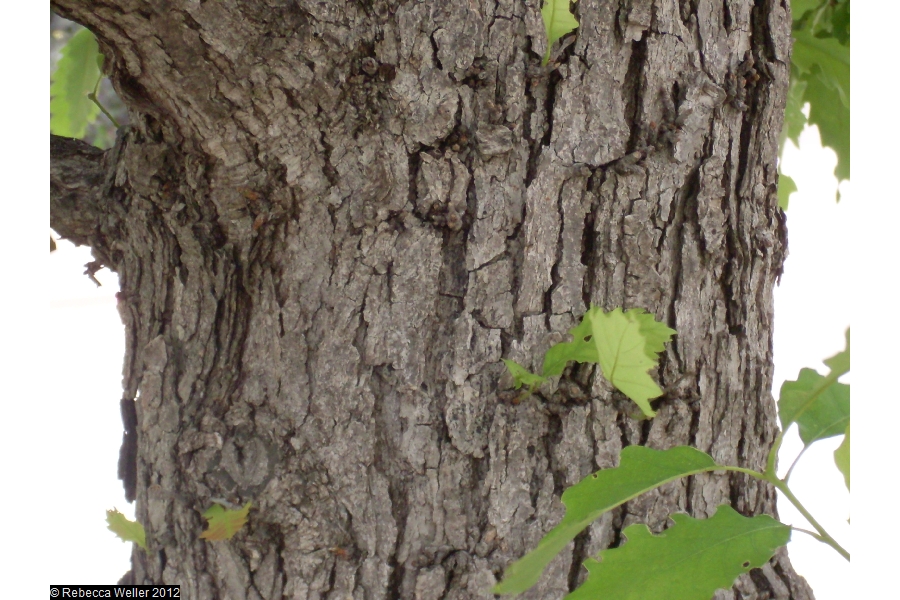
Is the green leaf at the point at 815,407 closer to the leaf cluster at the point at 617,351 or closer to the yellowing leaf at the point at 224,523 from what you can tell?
the leaf cluster at the point at 617,351

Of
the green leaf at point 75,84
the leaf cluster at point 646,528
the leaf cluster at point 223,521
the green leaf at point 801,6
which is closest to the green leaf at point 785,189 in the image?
the green leaf at point 801,6

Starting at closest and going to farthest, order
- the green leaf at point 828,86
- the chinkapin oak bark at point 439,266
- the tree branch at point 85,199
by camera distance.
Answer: the chinkapin oak bark at point 439,266 → the tree branch at point 85,199 → the green leaf at point 828,86

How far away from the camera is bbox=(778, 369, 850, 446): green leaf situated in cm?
53

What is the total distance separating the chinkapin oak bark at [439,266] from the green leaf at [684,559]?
10cm

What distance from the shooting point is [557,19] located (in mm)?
537

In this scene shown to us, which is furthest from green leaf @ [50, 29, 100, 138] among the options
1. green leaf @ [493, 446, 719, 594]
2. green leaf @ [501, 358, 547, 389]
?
green leaf @ [493, 446, 719, 594]

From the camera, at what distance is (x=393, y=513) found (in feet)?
1.85

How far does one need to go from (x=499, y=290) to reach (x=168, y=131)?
32 cm

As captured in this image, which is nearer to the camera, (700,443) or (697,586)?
(697,586)

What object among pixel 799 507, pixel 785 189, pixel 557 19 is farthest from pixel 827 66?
pixel 799 507

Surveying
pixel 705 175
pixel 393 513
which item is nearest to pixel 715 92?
pixel 705 175

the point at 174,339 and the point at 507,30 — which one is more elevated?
the point at 507,30

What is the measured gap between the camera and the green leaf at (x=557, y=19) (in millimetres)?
531

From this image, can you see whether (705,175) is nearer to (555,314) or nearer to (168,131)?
(555,314)
